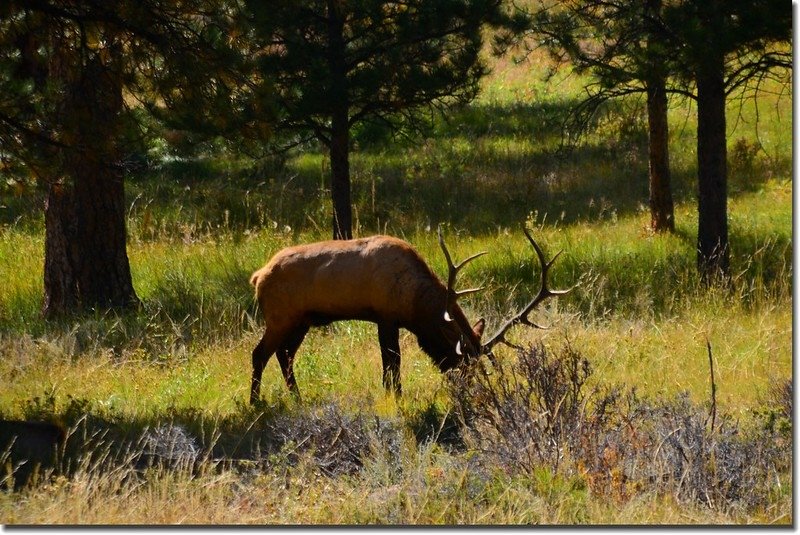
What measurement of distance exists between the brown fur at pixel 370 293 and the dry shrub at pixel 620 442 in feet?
3.94

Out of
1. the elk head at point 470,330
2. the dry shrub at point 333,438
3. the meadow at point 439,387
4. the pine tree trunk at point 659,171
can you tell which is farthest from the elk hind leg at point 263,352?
the pine tree trunk at point 659,171

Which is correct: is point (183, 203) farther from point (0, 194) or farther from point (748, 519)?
point (748, 519)

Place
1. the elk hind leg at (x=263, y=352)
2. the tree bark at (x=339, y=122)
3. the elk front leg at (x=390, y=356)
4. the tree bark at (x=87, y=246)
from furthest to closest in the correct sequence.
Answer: the tree bark at (x=339, y=122)
the tree bark at (x=87, y=246)
the elk hind leg at (x=263, y=352)
the elk front leg at (x=390, y=356)

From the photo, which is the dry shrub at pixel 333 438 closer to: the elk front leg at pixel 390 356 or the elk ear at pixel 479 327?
the elk front leg at pixel 390 356

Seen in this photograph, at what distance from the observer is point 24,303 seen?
11742 millimetres

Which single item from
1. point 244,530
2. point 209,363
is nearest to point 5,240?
point 209,363

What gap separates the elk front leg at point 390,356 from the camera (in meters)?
7.99

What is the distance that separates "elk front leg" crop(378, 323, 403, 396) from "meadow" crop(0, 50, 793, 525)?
0.53 feet

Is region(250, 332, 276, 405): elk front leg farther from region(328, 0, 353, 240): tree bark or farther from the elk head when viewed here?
region(328, 0, 353, 240): tree bark

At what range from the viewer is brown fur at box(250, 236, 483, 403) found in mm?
8000

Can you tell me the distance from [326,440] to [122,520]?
1576 mm

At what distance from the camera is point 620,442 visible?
20.0 ft

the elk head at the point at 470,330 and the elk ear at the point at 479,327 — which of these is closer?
the elk head at the point at 470,330

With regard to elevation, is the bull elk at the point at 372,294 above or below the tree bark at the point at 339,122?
below
